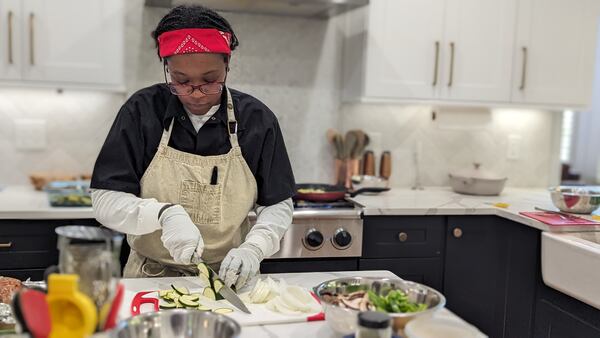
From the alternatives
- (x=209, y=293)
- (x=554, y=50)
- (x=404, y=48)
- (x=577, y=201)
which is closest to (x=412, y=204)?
(x=577, y=201)

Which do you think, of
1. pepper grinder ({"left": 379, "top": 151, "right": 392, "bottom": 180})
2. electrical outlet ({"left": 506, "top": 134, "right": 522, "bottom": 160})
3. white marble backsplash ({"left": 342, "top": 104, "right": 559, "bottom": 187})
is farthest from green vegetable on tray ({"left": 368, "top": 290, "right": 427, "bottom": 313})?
electrical outlet ({"left": 506, "top": 134, "right": 522, "bottom": 160})

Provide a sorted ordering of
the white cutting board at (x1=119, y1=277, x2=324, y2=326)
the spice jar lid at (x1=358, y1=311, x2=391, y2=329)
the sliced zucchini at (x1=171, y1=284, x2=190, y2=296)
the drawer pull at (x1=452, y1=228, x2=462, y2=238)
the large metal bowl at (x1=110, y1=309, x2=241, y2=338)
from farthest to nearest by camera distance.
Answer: the drawer pull at (x1=452, y1=228, x2=462, y2=238) → the sliced zucchini at (x1=171, y1=284, x2=190, y2=296) → the white cutting board at (x1=119, y1=277, x2=324, y2=326) → the large metal bowl at (x1=110, y1=309, x2=241, y2=338) → the spice jar lid at (x1=358, y1=311, x2=391, y2=329)

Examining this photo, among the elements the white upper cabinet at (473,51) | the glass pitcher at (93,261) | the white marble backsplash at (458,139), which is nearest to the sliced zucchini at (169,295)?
the glass pitcher at (93,261)

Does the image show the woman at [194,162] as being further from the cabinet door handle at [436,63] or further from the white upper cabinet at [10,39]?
the cabinet door handle at [436,63]

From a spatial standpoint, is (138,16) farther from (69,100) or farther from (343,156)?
(343,156)

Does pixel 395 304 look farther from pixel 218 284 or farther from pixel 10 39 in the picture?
pixel 10 39

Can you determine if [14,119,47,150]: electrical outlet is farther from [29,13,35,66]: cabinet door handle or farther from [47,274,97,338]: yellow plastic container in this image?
[47,274,97,338]: yellow plastic container

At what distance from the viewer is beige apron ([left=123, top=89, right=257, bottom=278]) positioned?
1.83 metres

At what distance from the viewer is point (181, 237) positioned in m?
1.56

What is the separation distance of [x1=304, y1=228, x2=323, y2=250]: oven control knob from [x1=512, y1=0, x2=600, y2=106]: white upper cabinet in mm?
1514

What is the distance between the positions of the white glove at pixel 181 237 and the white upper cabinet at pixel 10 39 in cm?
162

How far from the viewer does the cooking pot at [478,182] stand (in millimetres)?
3256

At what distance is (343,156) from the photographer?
11.1ft

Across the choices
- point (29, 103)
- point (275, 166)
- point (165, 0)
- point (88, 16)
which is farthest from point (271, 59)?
point (275, 166)
